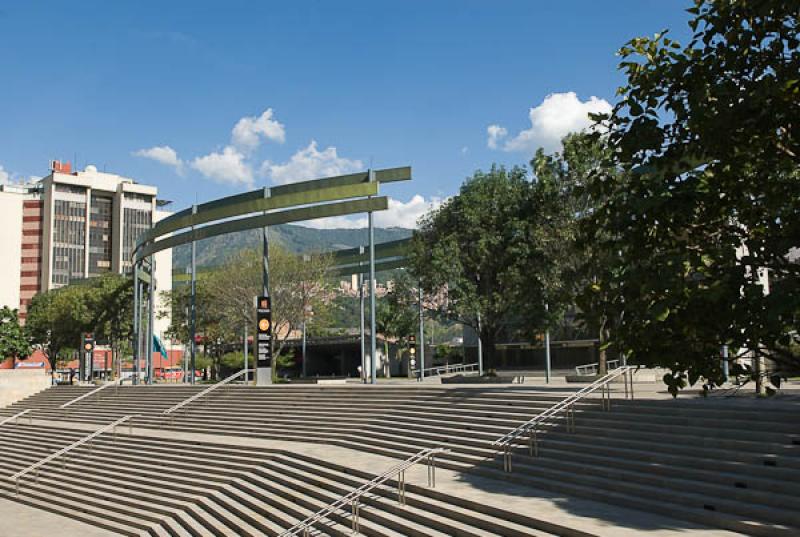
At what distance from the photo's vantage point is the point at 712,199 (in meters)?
10.3

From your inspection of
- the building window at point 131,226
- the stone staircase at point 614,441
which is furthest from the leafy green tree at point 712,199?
the building window at point 131,226

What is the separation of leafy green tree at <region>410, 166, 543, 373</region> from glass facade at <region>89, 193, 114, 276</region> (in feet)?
320

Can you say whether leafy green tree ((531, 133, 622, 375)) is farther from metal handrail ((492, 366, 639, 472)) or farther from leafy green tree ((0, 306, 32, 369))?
leafy green tree ((0, 306, 32, 369))

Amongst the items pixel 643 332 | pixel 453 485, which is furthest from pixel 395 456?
pixel 643 332

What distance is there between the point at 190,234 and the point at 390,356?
32537 millimetres

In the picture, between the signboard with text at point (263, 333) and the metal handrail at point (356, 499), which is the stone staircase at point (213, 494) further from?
the signboard with text at point (263, 333)

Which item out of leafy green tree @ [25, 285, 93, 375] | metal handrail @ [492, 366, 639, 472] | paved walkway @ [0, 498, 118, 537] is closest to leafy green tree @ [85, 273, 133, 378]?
leafy green tree @ [25, 285, 93, 375]

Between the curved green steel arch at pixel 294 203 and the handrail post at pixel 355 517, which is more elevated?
the curved green steel arch at pixel 294 203

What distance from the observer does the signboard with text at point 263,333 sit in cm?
3097

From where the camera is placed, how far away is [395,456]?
1741 cm

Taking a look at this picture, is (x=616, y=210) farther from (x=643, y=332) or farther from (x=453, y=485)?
(x=453, y=485)

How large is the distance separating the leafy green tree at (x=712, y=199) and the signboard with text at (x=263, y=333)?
2219cm

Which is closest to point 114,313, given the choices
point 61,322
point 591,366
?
point 61,322

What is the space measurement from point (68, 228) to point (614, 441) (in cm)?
11457
